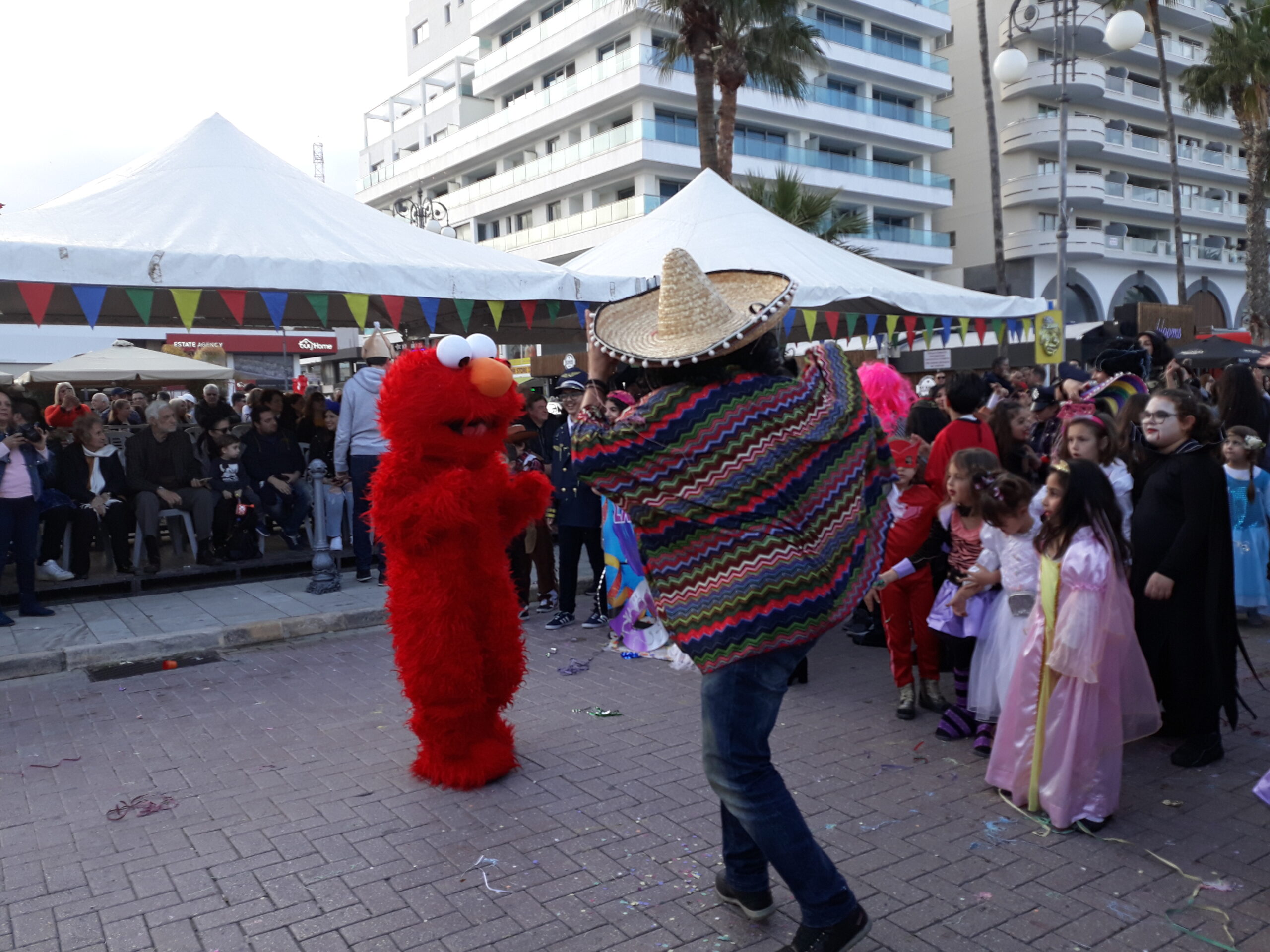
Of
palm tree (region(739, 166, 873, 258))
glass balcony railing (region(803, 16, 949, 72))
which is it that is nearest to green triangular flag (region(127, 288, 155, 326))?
palm tree (region(739, 166, 873, 258))

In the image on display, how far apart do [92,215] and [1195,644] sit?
8338 millimetres

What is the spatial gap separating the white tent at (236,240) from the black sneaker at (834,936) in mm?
6782

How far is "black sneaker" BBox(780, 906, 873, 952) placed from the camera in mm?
2559

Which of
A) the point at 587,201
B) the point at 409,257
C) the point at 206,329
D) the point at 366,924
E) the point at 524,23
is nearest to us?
the point at 366,924

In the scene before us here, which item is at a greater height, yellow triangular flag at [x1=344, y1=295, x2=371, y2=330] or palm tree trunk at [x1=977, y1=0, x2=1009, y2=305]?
palm tree trunk at [x1=977, y1=0, x2=1009, y2=305]

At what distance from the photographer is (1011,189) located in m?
39.7

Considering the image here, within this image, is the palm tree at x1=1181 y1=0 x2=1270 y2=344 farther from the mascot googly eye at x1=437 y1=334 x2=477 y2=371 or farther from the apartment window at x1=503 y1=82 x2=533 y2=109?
the mascot googly eye at x1=437 y1=334 x2=477 y2=371

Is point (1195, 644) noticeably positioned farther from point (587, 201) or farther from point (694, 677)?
point (587, 201)

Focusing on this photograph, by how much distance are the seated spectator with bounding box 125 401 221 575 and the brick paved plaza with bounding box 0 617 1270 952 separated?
3.37 meters

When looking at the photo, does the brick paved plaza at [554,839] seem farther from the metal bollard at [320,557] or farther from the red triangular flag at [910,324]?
the red triangular flag at [910,324]

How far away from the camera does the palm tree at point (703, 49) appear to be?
16094 mm

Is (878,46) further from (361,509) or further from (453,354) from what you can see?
(453,354)

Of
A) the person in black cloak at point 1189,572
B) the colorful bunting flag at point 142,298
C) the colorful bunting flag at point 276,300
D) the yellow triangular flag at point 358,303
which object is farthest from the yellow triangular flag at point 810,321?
the person in black cloak at point 1189,572

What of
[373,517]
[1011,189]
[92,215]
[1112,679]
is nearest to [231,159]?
[92,215]
